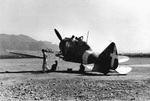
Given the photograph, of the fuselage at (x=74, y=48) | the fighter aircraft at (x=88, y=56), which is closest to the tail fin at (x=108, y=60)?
the fighter aircraft at (x=88, y=56)

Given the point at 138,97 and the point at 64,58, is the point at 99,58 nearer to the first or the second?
the point at 64,58

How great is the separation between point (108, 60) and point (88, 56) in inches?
117

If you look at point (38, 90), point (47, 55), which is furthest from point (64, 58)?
point (38, 90)

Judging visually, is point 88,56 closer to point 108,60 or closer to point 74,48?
point 74,48

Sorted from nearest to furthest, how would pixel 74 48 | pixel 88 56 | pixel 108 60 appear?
pixel 108 60, pixel 88 56, pixel 74 48

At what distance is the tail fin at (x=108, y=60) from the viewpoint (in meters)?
23.5

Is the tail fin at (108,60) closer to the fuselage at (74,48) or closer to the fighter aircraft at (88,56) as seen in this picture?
the fighter aircraft at (88,56)

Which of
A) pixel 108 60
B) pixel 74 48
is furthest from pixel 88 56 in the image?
pixel 108 60

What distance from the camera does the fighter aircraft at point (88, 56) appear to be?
23.8 meters

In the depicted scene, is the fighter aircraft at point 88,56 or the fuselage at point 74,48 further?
the fuselage at point 74,48

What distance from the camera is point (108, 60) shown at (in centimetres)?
2386

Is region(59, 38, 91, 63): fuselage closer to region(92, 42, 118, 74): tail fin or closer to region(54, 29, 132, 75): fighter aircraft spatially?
region(54, 29, 132, 75): fighter aircraft

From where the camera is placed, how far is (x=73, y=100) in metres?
11.3

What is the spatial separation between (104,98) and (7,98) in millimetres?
3859
